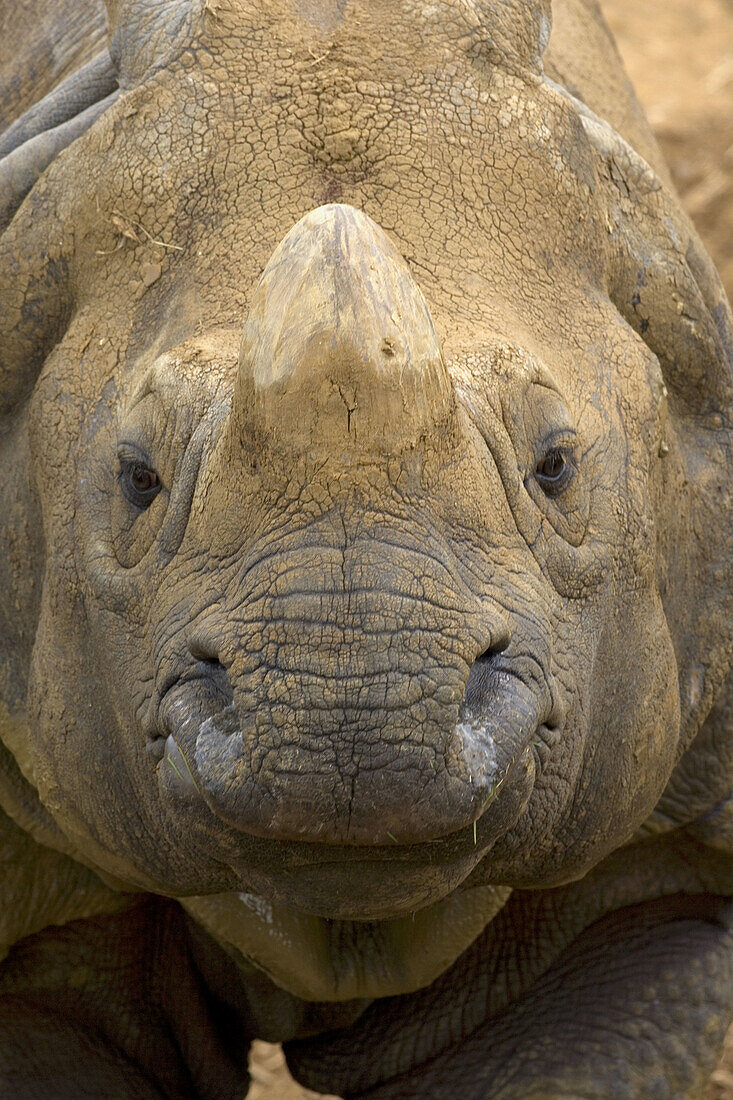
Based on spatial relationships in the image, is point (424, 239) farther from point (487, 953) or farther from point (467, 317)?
point (487, 953)

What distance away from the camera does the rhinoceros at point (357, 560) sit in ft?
9.30

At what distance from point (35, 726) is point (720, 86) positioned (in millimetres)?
8351

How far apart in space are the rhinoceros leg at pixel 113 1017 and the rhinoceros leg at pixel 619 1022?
613mm

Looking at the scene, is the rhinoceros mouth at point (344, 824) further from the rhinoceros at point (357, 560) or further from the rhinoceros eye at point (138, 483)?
the rhinoceros eye at point (138, 483)

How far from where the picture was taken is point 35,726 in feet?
12.3

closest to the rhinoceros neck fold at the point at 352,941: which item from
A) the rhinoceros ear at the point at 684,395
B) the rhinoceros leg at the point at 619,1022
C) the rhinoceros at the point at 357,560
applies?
the rhinoceros at the point at 357,560

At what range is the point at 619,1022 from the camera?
446 centimetres

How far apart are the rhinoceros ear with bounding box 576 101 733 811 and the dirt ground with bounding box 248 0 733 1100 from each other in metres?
5.33

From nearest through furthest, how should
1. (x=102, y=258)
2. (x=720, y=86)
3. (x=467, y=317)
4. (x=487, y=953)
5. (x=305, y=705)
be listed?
(x=305, y=705), (x=467, y=317), (x=102, y=258), (x=487, y=953), (x=720, y=86)

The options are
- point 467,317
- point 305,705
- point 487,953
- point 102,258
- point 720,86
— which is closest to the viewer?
point 305,705

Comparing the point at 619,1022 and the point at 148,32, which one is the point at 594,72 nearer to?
the point at 148,32

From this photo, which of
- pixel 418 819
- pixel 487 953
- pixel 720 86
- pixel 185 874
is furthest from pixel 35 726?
pixel 720 86

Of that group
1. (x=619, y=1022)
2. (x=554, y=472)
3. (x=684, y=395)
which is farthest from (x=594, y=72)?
(x=619, y=1022)

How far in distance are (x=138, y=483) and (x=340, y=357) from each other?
0.70 metres
